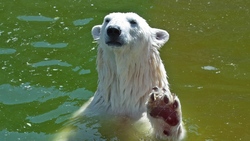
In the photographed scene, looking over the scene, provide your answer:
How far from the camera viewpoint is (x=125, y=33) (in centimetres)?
660

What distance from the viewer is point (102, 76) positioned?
704 cm

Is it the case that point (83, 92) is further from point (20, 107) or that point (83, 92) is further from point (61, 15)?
point (61, 15)

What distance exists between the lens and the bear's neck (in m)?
6.90

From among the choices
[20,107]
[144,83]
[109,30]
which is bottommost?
[20,107]

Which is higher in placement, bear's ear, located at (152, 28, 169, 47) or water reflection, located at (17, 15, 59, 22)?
bear's ear, located at (152, 28, 169, 47)

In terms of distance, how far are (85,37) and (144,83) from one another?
2.74 metres

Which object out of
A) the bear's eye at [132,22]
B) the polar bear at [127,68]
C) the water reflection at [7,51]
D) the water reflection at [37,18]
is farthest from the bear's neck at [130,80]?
the water reflection at [37,18]

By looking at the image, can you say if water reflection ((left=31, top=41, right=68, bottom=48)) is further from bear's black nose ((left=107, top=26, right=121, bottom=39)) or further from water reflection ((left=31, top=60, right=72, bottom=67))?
bear's black nose ((left=107, top=26, right=121, bottom=39))

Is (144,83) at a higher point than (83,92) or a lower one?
higher

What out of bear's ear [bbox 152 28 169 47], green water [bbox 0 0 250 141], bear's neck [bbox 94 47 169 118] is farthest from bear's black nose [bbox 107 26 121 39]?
green water [bbox 0 0 250 141]

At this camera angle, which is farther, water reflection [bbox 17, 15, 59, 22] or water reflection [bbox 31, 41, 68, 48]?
water reflection [bbox 17, 15, 59, 22]

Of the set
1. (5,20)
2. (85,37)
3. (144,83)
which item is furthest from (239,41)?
(5,20)

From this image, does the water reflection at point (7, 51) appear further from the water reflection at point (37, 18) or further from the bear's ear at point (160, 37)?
the bear's ear at point (160, 37)

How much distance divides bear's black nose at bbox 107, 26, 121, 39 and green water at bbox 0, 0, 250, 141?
1276mm
